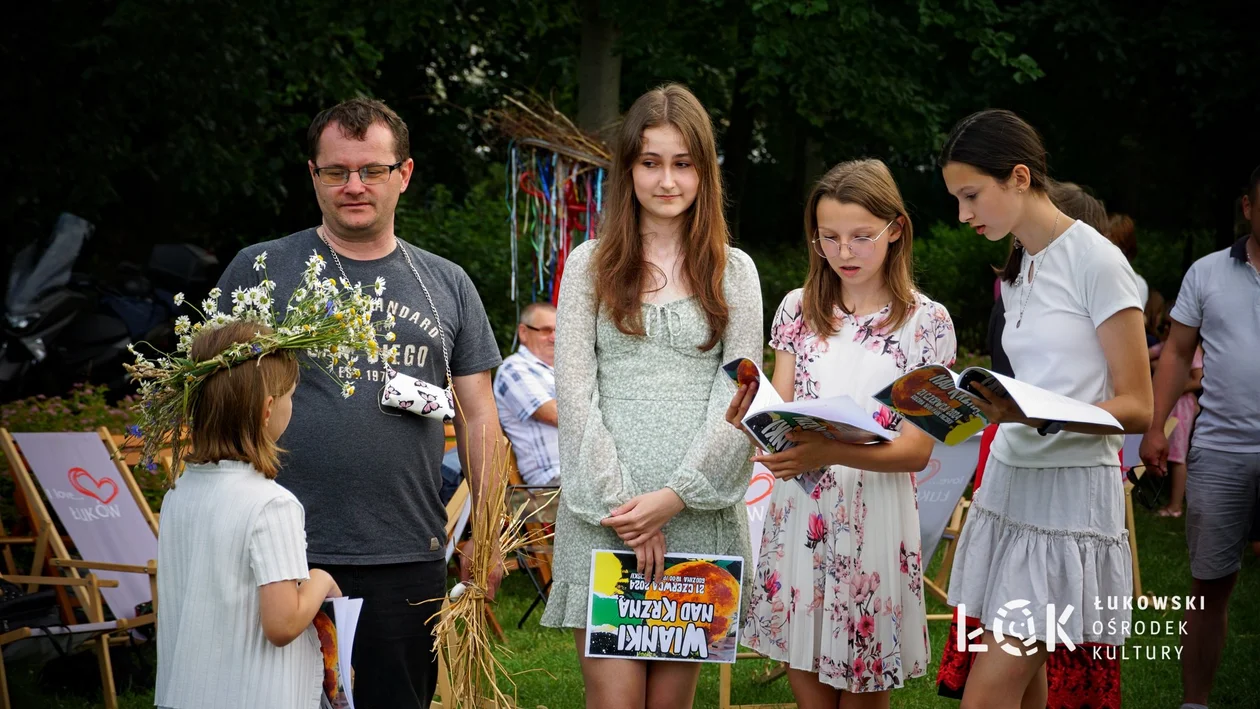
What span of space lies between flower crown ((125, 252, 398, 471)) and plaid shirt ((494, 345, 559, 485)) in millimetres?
3861

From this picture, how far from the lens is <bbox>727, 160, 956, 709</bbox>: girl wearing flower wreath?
10.8 feet

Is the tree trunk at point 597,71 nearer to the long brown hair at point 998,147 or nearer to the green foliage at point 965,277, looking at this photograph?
the green foliage at point 965,277

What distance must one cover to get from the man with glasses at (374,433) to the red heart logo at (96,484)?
309cm

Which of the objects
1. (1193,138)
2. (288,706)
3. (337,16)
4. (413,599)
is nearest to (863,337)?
(413,599)

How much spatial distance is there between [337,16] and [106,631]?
24.3ft

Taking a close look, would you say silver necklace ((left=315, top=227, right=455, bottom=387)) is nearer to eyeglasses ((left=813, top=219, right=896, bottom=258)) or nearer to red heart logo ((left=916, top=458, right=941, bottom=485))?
eyeglasses ((left=813, top=219, right=896, bottom=258))

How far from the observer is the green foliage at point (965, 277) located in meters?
16.3

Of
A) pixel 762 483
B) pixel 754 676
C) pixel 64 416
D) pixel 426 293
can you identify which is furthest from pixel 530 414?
pixel 426 293

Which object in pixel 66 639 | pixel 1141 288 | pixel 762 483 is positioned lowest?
pixel 66 639

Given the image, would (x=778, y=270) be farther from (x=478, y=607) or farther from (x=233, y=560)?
(x=233, y=560)

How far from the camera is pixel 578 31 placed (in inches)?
551

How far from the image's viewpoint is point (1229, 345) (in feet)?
15.6

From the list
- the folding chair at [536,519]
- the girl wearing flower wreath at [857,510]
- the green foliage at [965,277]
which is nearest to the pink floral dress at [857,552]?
the girl wearing flower wreath at [857,510]

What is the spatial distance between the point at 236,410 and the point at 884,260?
172 cm
